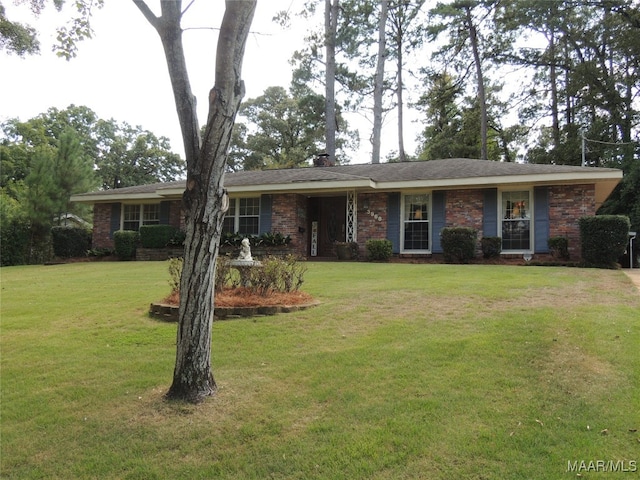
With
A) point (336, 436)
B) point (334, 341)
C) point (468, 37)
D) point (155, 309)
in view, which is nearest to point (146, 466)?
point (336, 436)

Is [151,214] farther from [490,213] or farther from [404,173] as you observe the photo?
[490,213]

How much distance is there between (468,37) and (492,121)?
551cm

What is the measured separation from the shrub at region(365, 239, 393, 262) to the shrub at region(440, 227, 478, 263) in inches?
66.0

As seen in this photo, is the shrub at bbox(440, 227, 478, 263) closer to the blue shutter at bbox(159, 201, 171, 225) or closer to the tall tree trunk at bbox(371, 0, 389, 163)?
the blue shutter at bbox(159, 201, 171, 225)

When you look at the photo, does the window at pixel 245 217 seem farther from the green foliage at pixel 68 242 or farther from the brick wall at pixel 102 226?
the green foliage at pixel 68 242

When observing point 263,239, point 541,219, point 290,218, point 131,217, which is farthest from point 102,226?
point 541,219

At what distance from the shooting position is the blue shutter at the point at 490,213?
13859 millimetres

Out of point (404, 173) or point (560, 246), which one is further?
point (404, 173)

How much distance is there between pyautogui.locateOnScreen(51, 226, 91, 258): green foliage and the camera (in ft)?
59.8

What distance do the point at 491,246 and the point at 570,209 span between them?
7.74 feet

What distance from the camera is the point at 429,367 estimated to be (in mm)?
4195

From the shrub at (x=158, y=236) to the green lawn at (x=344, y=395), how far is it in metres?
10.2

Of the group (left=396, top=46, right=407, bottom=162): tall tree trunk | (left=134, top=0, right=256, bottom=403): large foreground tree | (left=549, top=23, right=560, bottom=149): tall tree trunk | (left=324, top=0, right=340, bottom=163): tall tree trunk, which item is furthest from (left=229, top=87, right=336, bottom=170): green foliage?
(left=134, top=0, right=256, bottom=403): large foreground tree

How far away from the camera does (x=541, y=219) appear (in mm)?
13359
